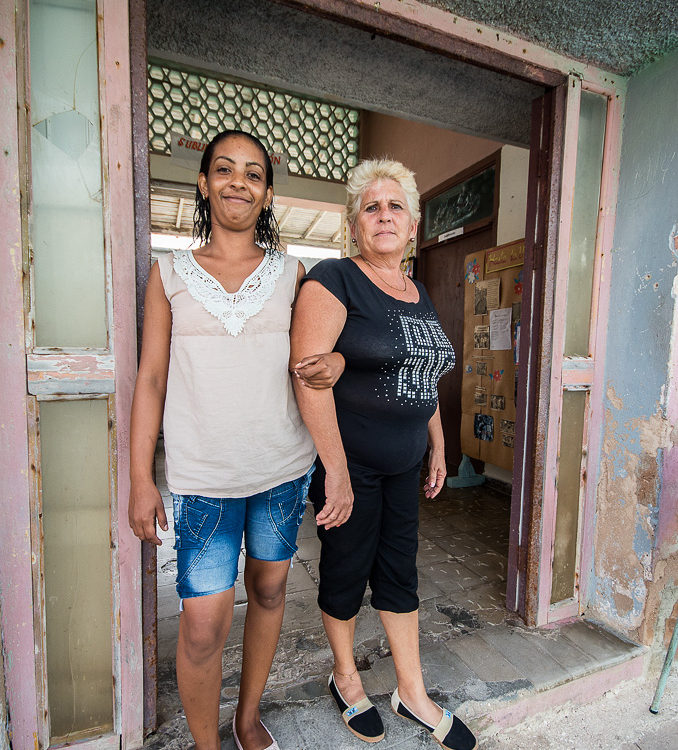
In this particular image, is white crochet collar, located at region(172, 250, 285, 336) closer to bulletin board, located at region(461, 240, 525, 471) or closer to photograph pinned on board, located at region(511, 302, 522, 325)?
bulletin board, located at region(461, 240, 525, 471)

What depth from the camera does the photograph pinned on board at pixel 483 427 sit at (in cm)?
368

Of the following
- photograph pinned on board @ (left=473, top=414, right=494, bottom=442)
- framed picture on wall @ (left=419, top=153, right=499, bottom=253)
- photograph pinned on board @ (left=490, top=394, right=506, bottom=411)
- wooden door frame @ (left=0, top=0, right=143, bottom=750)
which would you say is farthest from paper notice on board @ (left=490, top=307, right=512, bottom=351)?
wooden door frame @ (left=0, top=0, right=143, bottom=750)

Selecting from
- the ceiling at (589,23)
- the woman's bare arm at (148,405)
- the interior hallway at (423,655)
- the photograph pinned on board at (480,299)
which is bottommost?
the interior hallway at (423,655)

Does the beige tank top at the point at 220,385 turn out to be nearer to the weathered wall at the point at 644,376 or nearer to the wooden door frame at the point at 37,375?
the wooden door frame at the point at 37,375

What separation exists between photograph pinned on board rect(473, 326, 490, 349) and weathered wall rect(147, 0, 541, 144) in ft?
5.27

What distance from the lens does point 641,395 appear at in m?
2.06

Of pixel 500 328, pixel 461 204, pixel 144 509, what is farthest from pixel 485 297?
pixel 144 509

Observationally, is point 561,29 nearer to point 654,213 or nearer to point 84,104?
point 654,213

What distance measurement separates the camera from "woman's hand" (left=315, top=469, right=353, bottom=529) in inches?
52.7

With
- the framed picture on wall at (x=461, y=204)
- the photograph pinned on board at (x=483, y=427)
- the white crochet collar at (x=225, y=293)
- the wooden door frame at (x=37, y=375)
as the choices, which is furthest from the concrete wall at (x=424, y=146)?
the white crochet collar at (x=225, y=293)

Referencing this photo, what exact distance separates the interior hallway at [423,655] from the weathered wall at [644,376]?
0.30 meters

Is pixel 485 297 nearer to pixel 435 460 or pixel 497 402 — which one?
pixel 497 402

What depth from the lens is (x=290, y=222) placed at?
9.98m

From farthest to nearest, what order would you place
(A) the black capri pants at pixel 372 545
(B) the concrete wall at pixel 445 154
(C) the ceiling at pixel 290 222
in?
(C) the ceiling at pixel 290 222 → (B) the concrete wall at pixel 445 154 → (A) the black capri pants at pixel 372 545
